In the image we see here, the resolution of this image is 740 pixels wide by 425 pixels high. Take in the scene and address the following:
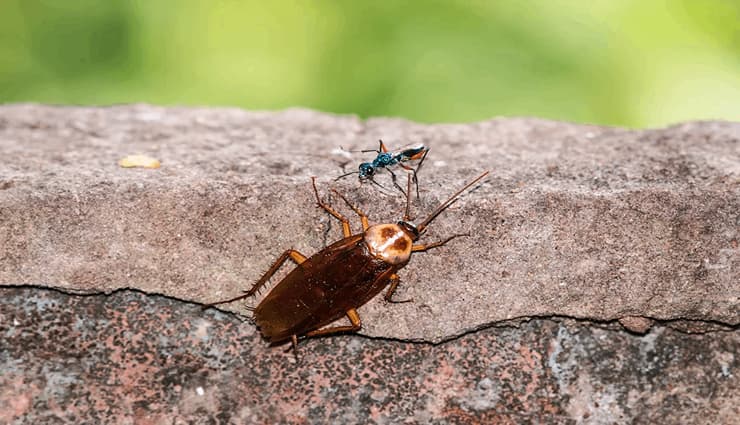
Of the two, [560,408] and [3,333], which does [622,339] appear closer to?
[560,408]

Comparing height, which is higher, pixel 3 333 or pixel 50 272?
pixel 50 272

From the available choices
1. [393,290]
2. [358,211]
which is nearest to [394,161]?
[358,211]

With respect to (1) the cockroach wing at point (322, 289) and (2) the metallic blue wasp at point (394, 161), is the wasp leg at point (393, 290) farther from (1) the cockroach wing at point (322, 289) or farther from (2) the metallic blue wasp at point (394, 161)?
(2) the metallic blue wasp at point (394, 161)

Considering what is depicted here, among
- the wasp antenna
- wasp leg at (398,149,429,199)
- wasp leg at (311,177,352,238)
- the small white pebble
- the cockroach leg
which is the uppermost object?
wasp leg at (398,149,429,199)

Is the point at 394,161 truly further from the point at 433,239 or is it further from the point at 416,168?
the point at 433,239

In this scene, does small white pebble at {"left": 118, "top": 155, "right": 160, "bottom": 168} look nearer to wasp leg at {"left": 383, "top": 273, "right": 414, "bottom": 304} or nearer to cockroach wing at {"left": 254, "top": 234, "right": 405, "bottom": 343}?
cockroach wing at {"left": 254, "top": 234, "right": 405, "bottom": 343}

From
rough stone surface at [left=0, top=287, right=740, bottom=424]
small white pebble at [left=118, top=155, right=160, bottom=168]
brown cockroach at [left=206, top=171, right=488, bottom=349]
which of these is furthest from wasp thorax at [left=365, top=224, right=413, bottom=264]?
small white pebble at [left=118, top=155, right=160, bottom=168]

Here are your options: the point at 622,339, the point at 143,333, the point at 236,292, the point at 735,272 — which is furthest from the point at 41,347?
the point at 735,272
